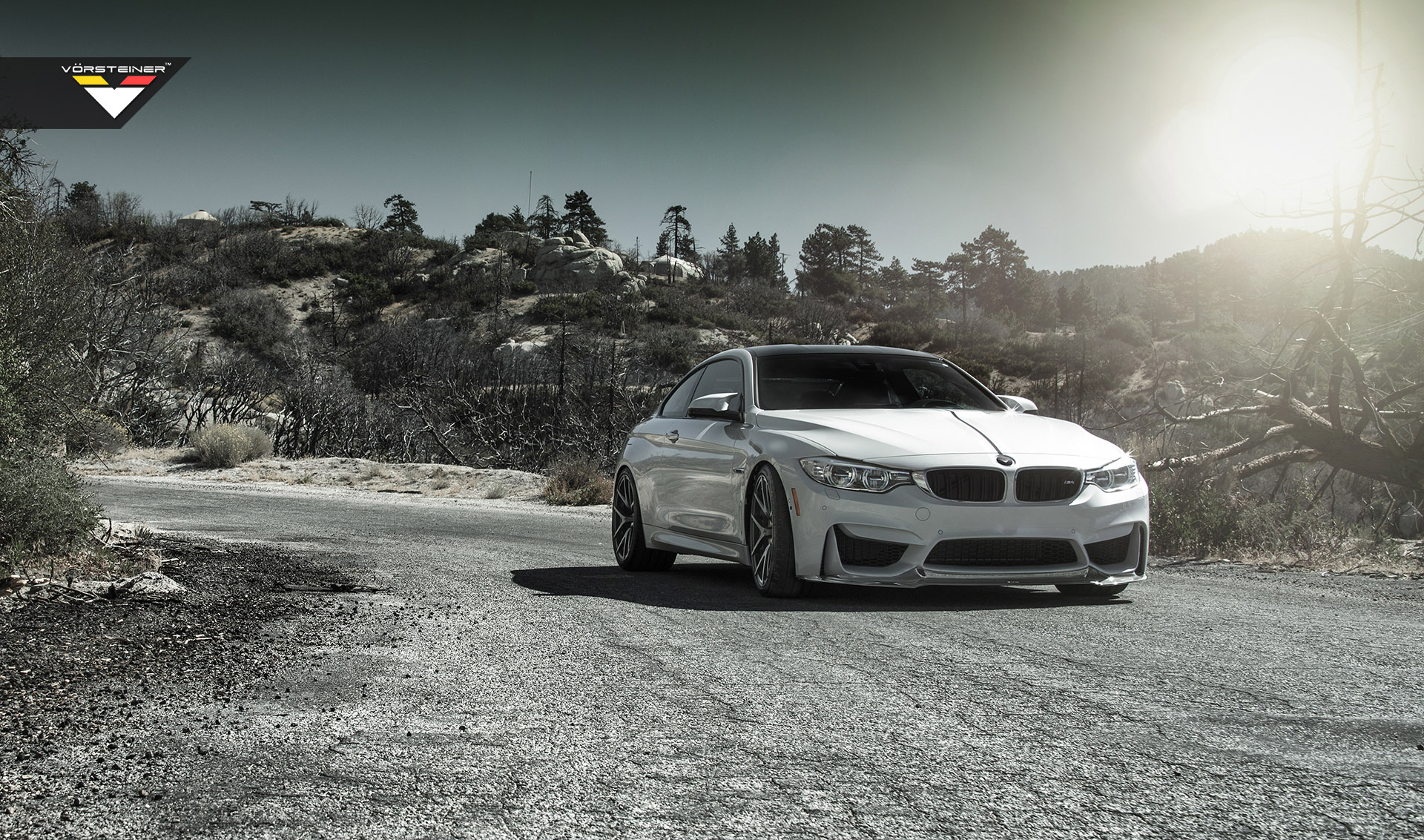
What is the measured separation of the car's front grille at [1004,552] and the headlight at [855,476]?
422 mm

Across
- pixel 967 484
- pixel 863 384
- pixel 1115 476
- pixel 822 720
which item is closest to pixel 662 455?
pixel 863 384

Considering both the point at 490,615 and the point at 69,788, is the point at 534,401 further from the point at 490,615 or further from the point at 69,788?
the point at 69,788

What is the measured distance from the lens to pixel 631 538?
8.39 meters

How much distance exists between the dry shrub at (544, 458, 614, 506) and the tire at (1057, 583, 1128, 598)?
11522 millimetres

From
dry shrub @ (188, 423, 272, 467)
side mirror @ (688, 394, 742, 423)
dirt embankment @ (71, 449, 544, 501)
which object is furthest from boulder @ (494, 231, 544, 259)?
side mirror @ (688, 394, 742, 423)

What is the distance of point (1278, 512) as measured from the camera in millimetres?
10109

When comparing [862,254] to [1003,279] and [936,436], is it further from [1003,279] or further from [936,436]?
[936,436]

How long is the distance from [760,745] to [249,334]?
61417 mm

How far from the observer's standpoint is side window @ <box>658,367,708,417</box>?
329 inches

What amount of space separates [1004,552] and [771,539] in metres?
1.35

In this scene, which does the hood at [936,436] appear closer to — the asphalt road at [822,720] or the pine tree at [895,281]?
the asphalt road at [822,720]

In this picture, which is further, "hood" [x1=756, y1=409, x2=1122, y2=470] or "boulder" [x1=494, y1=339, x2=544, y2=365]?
"boulder" [x1=494, y1=339, x2=544, y2=365]

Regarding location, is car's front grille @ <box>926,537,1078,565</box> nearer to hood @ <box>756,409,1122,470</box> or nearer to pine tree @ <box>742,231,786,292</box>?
hood @ <box>756,409,1122,470</box>

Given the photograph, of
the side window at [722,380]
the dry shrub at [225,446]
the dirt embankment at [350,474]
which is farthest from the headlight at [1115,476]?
the dry shrub at [225,446]
